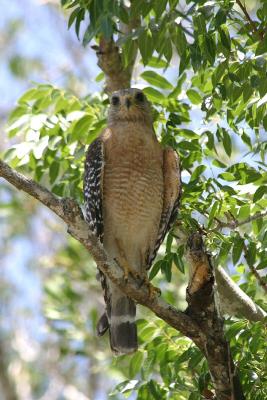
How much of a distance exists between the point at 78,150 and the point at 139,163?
0.58m

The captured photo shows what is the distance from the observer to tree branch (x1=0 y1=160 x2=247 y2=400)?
525 cm

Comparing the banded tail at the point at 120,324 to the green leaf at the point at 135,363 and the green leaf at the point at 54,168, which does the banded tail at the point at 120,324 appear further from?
the green leaf at the point at 54,168

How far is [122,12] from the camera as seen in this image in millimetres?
5344

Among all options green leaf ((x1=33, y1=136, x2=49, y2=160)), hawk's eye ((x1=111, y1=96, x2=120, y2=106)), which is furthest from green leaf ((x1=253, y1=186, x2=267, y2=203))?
hawk's eye ((x1=111, y1=96, x2=120, y2=106))

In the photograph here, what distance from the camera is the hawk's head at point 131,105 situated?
7291 mm

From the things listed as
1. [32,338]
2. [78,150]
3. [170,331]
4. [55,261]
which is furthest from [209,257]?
[32,338]

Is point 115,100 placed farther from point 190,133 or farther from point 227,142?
point 227,142

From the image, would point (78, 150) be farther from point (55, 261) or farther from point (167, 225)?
point (55, 261)

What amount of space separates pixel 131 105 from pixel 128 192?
2.82ft

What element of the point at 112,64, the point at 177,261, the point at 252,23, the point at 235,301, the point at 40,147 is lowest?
the point at 235,301

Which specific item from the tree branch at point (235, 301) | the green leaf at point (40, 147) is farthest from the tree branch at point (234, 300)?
the green leaf at point (40, 147)

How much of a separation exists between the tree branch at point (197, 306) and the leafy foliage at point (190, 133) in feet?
0.53

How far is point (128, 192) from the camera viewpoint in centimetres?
707

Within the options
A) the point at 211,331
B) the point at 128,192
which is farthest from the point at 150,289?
the point at 128,192
